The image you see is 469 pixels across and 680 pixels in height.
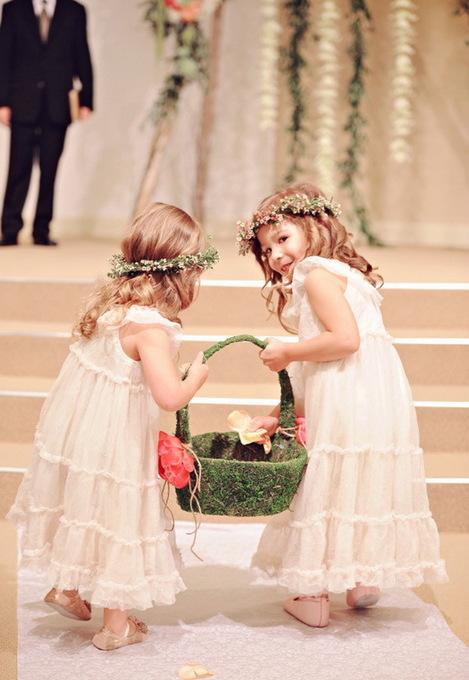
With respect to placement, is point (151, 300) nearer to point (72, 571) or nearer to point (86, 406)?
point (86, 406)

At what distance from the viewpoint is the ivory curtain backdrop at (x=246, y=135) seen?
7258mm

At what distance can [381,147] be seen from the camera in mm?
7445

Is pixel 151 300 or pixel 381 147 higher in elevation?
pixel 381 147

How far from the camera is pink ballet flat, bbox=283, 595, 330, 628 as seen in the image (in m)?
2.86

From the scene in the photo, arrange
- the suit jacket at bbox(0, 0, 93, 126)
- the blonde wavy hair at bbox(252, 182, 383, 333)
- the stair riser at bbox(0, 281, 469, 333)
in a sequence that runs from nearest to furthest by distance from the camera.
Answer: the blonde wavy hair at bbox(252, 182, 383, 333), the stair riser at bbox(0, 281, 469, 333), the suit jacket at bbox(0, 0, 93, 126)

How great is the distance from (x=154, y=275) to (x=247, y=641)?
111cm

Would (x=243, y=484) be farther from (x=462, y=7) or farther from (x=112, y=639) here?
(x=462, y=7)

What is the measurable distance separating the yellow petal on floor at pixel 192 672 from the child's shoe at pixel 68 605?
422mm

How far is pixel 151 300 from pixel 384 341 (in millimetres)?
761

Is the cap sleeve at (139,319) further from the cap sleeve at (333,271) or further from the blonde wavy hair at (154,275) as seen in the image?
the cap sleeve at (333,271)

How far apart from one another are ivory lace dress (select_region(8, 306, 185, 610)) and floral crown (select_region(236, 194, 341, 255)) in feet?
1.65

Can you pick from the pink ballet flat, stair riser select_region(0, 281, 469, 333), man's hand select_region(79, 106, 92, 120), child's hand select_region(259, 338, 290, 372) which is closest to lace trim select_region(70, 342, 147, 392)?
child's hand select_region(259, 338, 290, 372)

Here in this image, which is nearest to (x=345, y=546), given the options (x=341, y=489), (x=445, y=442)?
(x=341, y=489)

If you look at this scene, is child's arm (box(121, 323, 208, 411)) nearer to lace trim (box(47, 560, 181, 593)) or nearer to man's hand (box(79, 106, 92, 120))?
lace trim (box(47, 560, 181, 593))
